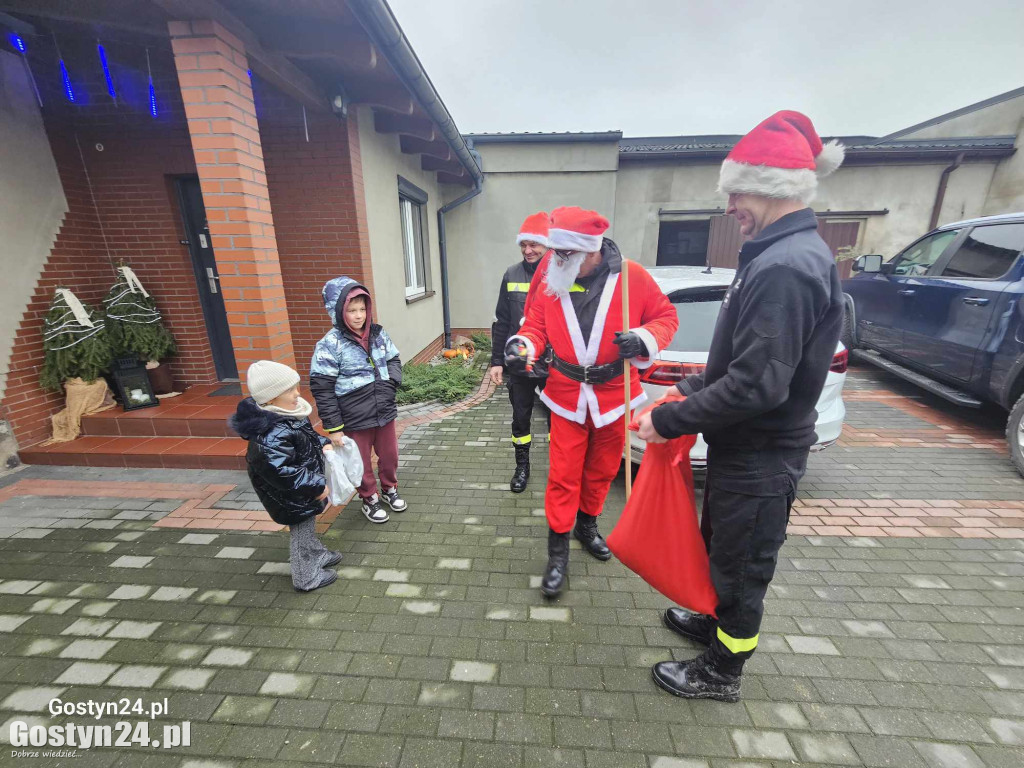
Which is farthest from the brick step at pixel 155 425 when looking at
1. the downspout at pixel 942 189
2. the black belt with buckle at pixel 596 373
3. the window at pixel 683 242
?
the downspout at pixel 942 189

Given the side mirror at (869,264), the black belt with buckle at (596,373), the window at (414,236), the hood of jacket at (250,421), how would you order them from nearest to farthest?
the hood of jacket at (250,421), the black belt with buckle at (596,373), the side mirror at (869,264), the window at (414,236)

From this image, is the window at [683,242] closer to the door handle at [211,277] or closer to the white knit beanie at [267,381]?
the door handle at [211,277]

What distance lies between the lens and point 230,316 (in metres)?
3.14

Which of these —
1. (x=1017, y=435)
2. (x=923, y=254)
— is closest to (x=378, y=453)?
(x=1017, y=435)

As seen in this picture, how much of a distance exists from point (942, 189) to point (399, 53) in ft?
37.2

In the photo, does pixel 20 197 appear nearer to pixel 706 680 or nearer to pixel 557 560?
pixel 557 560

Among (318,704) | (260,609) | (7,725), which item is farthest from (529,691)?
(7,725)

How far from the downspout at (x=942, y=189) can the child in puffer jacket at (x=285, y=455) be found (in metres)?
12.5

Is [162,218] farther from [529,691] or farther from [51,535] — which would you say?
A: [529,691]


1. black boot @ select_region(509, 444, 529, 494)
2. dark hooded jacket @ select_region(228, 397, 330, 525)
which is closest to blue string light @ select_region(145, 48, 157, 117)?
dark hooded jacket @ select_region(228, 397, 330, 525)

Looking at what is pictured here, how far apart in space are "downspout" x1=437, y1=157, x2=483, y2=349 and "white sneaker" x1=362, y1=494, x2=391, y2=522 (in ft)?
20.9

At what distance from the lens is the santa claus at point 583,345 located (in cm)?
210

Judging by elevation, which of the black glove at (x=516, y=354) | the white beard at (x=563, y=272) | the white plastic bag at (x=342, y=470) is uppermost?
the white beard at (x=563, y=272)

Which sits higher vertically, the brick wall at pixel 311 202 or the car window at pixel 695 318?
the brick wall at pixel 311 202
